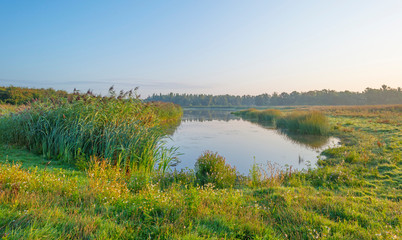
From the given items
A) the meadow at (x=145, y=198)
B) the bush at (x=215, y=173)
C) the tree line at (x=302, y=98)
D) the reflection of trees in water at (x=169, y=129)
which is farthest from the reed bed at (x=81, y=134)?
the tree line at (x=302, y=98)

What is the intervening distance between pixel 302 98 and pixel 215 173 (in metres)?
111

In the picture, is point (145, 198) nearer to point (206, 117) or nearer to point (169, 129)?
point (169, 129)

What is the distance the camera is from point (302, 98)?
349 ft

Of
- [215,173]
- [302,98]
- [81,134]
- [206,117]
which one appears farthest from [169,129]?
[302,98]

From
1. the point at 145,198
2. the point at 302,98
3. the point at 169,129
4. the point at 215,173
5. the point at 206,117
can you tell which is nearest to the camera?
the point at 145,198

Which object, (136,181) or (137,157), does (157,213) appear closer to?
(136,181)

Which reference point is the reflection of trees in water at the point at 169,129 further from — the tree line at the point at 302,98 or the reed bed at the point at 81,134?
the tree line at the point at 302,98

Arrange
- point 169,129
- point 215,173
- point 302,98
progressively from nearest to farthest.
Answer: point 215,173, point 169,129, point 302,98

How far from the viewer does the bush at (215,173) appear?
21.2 feet

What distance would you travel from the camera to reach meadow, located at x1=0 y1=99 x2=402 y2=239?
2.86 meters

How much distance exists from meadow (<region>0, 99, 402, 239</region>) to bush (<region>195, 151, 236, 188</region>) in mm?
37

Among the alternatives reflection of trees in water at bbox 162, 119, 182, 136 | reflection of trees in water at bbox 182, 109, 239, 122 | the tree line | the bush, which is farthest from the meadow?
the tree line

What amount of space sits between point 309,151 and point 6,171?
1245 cm

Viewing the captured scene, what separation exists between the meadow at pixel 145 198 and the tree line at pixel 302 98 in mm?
74012
